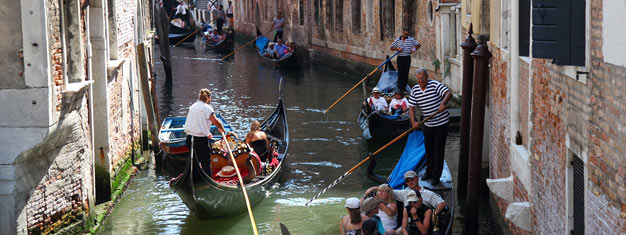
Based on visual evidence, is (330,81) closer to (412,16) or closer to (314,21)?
(412,16)

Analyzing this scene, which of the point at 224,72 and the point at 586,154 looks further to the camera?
the point at 224,72

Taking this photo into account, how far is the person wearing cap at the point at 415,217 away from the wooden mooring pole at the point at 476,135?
679mm

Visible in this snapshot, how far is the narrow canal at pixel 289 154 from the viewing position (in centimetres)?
564

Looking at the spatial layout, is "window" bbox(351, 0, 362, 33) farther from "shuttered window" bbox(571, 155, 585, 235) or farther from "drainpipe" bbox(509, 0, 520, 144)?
"shuttered window" bbox(571, 155, 585, 235)

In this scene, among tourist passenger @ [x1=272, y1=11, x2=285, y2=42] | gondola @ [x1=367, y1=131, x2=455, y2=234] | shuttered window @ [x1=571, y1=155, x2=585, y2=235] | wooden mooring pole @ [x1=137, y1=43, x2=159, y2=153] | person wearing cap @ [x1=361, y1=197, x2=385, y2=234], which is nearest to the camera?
shuttered window @ [x1=571, y1=155, x2=585, y2=235]

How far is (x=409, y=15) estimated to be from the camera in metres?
12.0

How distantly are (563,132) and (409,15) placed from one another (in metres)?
8.85

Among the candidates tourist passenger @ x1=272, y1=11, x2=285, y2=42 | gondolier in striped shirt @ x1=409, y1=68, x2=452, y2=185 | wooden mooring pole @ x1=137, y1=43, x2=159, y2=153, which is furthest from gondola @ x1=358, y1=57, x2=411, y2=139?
tourist passenger @ x1=272, y1=11, x2=285, y2=42

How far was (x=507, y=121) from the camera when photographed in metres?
4.75

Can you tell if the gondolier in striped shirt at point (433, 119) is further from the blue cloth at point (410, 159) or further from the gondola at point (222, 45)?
the gondola at point (222, 45)

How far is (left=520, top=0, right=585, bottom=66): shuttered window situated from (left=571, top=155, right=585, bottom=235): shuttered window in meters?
0.39

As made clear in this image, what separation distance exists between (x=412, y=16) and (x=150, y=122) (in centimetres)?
530

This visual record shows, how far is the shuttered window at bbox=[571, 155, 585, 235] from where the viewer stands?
10.00ft

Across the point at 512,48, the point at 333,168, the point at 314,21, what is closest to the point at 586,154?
the point at 512,48
